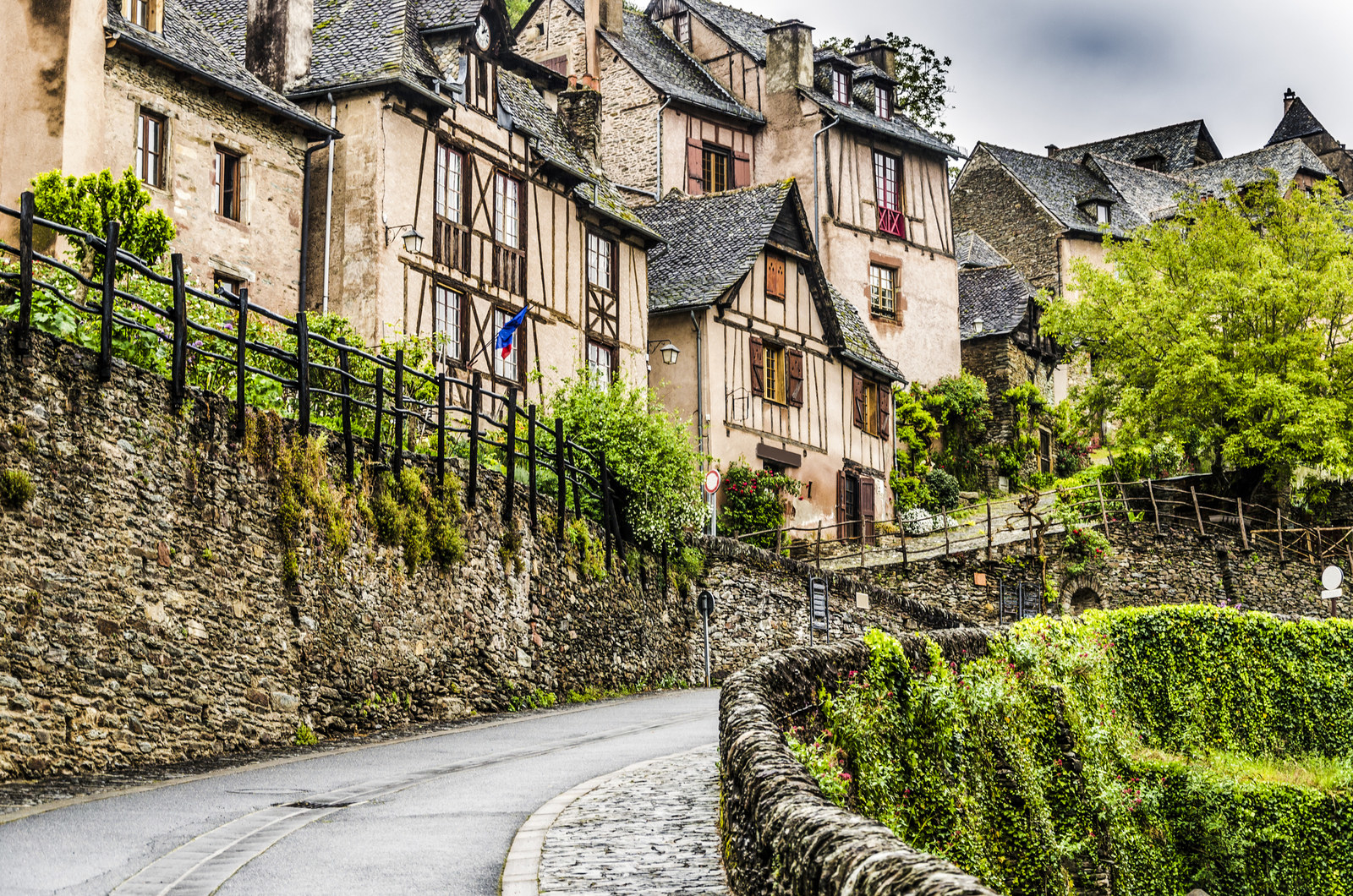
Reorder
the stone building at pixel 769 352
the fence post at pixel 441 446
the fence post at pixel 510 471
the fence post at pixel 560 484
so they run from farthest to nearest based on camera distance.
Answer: the stone building at pixel 769 352
the fence post at pixel 560 484
the fence post at pixel 510 471
the fence post at pixel 441 446

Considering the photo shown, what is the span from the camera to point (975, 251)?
55.3m

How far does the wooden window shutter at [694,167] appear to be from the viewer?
1710 inches

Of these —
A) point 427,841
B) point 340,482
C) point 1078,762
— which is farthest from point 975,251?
point 427,841

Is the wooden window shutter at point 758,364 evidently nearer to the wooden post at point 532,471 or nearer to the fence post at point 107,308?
the wooden post at point 532,471

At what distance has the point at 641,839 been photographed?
9.75 metres

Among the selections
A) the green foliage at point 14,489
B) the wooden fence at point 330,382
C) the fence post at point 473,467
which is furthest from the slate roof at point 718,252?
the green foliage at point 14,489

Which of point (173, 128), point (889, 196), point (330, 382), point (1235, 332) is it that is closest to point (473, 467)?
point (330, 382)

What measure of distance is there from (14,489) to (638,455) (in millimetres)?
12817

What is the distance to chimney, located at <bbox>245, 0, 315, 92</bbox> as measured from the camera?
2725cm

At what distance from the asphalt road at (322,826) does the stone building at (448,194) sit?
1249 centimetres

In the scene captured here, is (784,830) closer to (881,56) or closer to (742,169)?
(742,169)

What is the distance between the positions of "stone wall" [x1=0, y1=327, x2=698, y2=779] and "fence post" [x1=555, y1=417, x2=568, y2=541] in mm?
2104

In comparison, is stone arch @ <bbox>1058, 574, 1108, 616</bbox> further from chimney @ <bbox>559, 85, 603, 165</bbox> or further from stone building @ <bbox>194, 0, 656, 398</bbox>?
chimney @ <bbox>559, 85, 603, 165</bbox>

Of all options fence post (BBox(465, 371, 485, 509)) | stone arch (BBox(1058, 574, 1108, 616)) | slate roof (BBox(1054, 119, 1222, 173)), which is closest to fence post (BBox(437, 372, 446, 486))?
fence post (BBox(465, 371, 485, 509))
